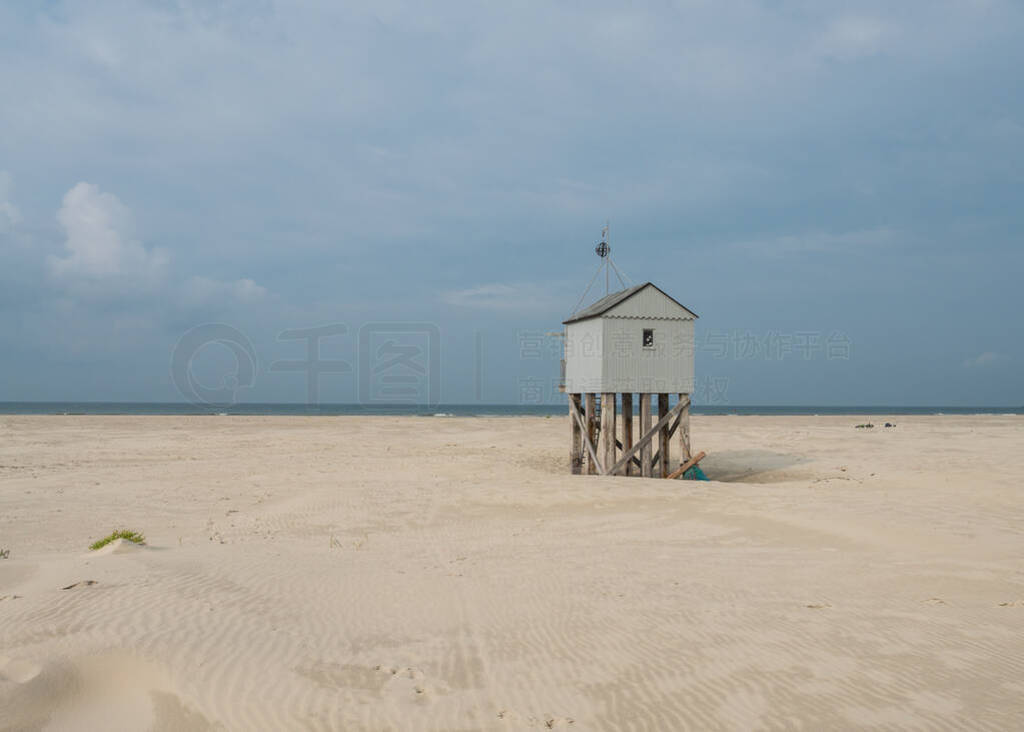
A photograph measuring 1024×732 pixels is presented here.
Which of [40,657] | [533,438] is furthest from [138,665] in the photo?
[533,438]

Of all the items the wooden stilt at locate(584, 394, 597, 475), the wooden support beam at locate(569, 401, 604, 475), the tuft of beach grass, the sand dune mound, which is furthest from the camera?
the wooden stilt at locate(584, 394, 597, 475)

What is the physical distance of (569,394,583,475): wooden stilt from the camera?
2302 cm

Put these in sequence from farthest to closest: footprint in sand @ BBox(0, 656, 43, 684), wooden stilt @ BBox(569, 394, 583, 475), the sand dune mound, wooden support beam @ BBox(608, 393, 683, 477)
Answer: wooden stilt @ BBox(569, 394, 583, 475), wooden support beam @ BBox(608, 393, 683, 477), footprint in sand @ BBox(0, 656, 43, 684), the sand dune mound

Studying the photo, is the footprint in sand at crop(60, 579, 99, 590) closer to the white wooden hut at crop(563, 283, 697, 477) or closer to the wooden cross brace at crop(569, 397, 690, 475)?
the white wooden hut at crop(563, 283, 697, 477)

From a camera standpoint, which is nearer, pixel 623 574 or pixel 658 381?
pixel 623 574

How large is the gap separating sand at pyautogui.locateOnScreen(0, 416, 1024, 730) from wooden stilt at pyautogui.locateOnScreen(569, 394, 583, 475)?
6.77 m

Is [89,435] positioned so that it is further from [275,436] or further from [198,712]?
[198,712]

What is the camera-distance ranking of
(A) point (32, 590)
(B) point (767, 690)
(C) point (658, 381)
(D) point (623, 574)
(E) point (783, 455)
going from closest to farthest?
(B) point (767, 690), (A) point (32, 590), (D) point (623, 574), (C) point (658, 381), (E) point (783, 455)

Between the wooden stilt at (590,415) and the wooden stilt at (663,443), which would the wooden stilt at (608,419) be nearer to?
the wooden stilt at (590,415)

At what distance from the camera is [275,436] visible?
3572cm

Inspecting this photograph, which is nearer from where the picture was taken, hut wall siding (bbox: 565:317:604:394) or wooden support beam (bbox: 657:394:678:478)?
hut wall siding (bbox: 565:317:604:394)

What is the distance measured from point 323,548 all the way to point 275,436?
27292 millimetres

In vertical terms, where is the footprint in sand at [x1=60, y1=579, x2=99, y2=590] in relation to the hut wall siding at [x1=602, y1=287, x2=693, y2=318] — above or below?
below

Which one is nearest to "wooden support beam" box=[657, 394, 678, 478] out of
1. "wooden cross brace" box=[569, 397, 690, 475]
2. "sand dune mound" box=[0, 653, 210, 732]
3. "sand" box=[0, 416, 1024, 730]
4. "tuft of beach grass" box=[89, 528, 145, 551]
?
"wooden cross brace" box=[569, 397, 690, 475]
